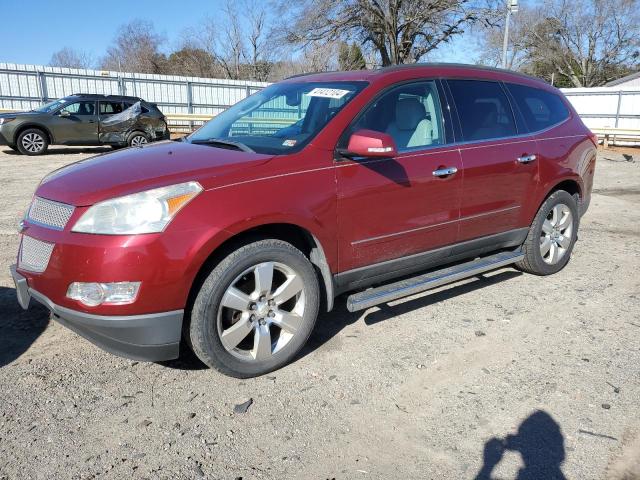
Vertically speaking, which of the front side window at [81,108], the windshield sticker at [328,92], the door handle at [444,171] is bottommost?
the door handle at [444,171]

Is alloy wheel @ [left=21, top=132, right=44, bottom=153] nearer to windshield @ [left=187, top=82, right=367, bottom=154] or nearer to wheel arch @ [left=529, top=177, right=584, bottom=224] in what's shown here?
windshield @ [left=187, top=82, right=367, bottom=154]

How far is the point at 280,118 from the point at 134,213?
4.83ft

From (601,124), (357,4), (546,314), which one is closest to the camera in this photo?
(546,314)

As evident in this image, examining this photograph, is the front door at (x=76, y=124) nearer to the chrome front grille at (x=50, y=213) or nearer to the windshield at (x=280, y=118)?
the windshield at (x=280, y=118)

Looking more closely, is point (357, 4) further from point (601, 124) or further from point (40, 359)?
point (40, 359)

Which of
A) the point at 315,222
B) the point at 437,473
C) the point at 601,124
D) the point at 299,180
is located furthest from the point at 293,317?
the point at 601,124

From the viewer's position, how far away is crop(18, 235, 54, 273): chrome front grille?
9.57 ft

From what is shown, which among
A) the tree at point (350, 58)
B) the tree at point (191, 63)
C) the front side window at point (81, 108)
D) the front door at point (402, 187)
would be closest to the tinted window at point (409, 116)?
the front door at point (402, 187)

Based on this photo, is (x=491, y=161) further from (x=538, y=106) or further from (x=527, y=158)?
(x=538, y=106)

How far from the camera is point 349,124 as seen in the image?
354 centimetres

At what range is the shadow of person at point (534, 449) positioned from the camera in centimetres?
246

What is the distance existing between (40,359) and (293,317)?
1.61 meters

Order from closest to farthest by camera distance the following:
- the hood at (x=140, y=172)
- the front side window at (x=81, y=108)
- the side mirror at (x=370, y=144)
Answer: the hood at (x=140, y=172) < the side mirror at (x=370, y=144) < the front side window at (x=81, y=108)

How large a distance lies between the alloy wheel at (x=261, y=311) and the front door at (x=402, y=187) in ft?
1.39
